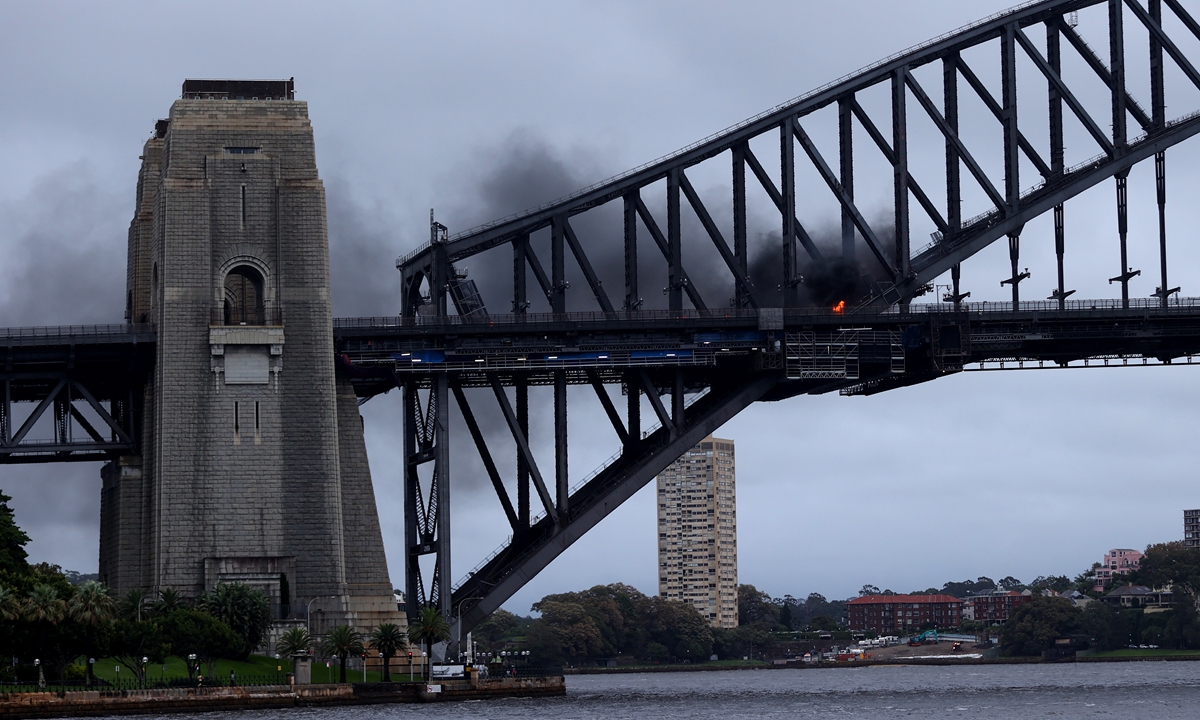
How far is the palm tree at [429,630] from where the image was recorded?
367ft

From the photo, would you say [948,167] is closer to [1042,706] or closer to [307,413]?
[1042,706]

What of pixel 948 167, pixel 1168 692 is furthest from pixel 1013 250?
pixel 1168 692

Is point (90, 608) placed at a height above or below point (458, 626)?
above

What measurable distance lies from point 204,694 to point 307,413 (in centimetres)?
1808

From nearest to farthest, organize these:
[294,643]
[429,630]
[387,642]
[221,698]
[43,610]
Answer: [43,610], [221,698], [294,643], [387,642], [429,630]

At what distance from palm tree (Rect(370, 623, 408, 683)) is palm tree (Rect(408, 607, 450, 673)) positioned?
4.41 feet

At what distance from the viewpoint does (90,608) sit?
99.1 m

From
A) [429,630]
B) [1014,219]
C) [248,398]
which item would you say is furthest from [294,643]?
[1014,219]

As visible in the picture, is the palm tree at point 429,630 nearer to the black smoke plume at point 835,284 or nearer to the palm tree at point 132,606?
the palm tree at point 132,606

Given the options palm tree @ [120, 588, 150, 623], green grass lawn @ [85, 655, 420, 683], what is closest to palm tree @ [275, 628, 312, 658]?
green grass lawn @ [85, 655, 420, 683]

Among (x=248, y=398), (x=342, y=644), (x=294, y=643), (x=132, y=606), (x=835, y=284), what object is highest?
(x=835, y=284)

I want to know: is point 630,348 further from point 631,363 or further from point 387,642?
point 387,642

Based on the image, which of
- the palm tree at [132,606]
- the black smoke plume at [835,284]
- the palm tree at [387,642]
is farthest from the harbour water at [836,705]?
the black smoke plume at [835,284]

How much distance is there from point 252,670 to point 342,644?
5.27 meters
